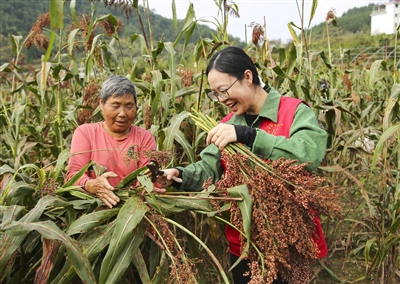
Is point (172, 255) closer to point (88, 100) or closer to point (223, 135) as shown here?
point (223, 135)

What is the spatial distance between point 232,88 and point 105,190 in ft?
2.18

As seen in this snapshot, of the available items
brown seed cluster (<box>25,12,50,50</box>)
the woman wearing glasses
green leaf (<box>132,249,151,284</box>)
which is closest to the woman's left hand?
the woman wearing glasses

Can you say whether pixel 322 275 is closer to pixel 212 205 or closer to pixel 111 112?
pixel 212 205

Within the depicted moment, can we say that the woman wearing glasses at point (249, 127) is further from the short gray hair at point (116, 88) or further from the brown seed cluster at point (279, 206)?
the short gray hair at point (116, 88)

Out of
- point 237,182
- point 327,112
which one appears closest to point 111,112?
point 237,182

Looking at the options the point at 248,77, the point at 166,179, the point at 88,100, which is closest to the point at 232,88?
the point at 248,77

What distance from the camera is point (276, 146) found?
1.38 metres

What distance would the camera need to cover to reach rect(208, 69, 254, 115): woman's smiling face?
1545 mm

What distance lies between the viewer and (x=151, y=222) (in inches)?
52.2

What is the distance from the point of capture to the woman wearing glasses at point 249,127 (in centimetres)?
139

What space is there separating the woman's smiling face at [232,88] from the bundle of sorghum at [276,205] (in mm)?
281

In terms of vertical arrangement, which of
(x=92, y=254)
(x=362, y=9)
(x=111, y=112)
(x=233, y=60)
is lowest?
(x=92, y=254)

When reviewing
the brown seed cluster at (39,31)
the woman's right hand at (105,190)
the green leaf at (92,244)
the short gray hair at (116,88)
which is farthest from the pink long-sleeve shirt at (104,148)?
the brown seed cluster at (39,31)

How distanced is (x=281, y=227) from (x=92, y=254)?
26.6 inches
